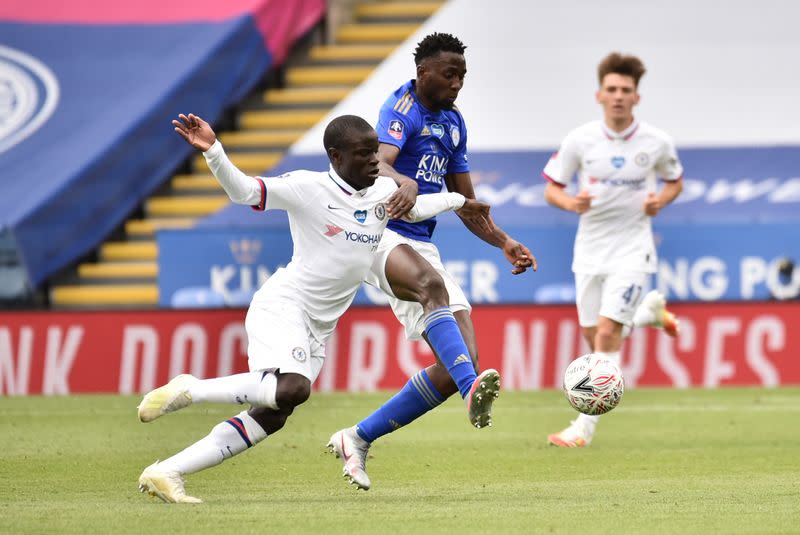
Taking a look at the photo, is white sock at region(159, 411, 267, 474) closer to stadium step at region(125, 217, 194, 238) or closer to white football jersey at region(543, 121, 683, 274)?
white football jersey at region(543, 121, 683, 274)

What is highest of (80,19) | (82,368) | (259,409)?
(80,19)

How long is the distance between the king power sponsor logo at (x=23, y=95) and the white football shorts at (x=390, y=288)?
41.3 feet

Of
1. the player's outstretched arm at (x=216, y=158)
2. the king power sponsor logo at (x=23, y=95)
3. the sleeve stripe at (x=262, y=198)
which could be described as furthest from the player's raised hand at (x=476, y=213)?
the king power sponsor logo at (x=23, y=95)

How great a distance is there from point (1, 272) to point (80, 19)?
15.7 ft

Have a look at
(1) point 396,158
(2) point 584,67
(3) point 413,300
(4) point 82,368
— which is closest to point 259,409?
(3) point 413,300

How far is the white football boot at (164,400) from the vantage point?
6.41 m

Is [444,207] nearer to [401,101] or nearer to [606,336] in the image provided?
[401,101]

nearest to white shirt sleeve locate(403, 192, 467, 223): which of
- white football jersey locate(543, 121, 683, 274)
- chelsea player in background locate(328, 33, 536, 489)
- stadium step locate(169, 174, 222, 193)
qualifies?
chelsea player in background locate(328, 33, 536, 489)

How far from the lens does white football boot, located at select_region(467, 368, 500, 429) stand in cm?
671

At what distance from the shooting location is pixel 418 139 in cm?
779

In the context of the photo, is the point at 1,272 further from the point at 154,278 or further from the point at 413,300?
the point at 413,300

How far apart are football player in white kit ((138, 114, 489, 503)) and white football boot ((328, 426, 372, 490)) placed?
0.47 m

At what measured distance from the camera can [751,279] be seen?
16641 mm

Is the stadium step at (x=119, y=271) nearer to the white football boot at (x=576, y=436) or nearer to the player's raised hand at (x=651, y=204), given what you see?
the player's raised hand at (x=651, y=204)
